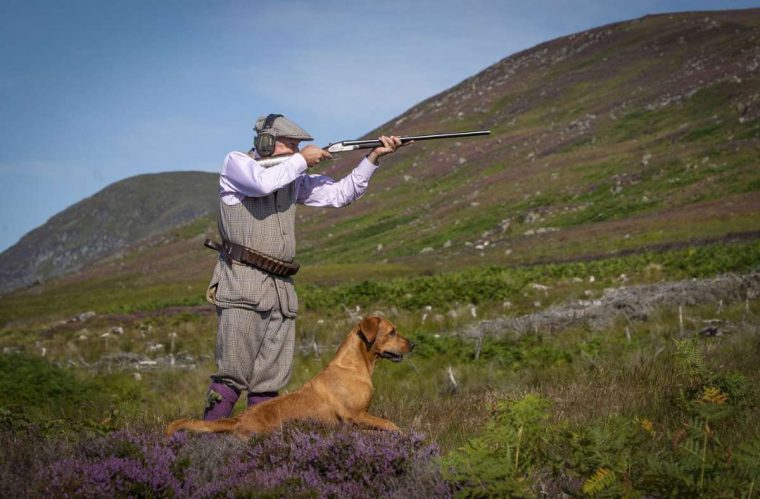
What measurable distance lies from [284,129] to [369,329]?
189cm

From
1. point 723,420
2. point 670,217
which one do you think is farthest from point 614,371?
point 670,217

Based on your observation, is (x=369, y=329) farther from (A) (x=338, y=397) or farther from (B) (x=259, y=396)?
(B) (x=259, y=396)

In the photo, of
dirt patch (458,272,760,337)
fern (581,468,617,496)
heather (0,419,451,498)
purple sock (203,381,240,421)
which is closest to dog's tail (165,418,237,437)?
heather (0,419,451,498)

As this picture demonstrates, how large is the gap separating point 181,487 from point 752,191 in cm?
3772

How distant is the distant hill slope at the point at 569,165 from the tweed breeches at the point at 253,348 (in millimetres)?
26368

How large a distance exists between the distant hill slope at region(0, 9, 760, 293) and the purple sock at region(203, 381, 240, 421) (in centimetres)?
2676

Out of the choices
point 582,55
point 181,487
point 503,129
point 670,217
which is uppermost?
point 582,55

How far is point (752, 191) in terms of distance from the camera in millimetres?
36781

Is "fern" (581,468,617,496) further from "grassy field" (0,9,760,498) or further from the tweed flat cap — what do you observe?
the tweed flat cap

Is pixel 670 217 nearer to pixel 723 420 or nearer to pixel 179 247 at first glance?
pixel 723 420

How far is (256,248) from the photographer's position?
6.55 m

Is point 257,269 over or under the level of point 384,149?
under

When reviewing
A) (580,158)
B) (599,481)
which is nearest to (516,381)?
(599,481)

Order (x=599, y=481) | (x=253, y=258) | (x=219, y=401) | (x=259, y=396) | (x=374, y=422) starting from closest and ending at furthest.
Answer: (x=599, y=481) < (x=374, y=422) < (x=253, y=258) < (x=219, y=401) < (x=259, y=396)
